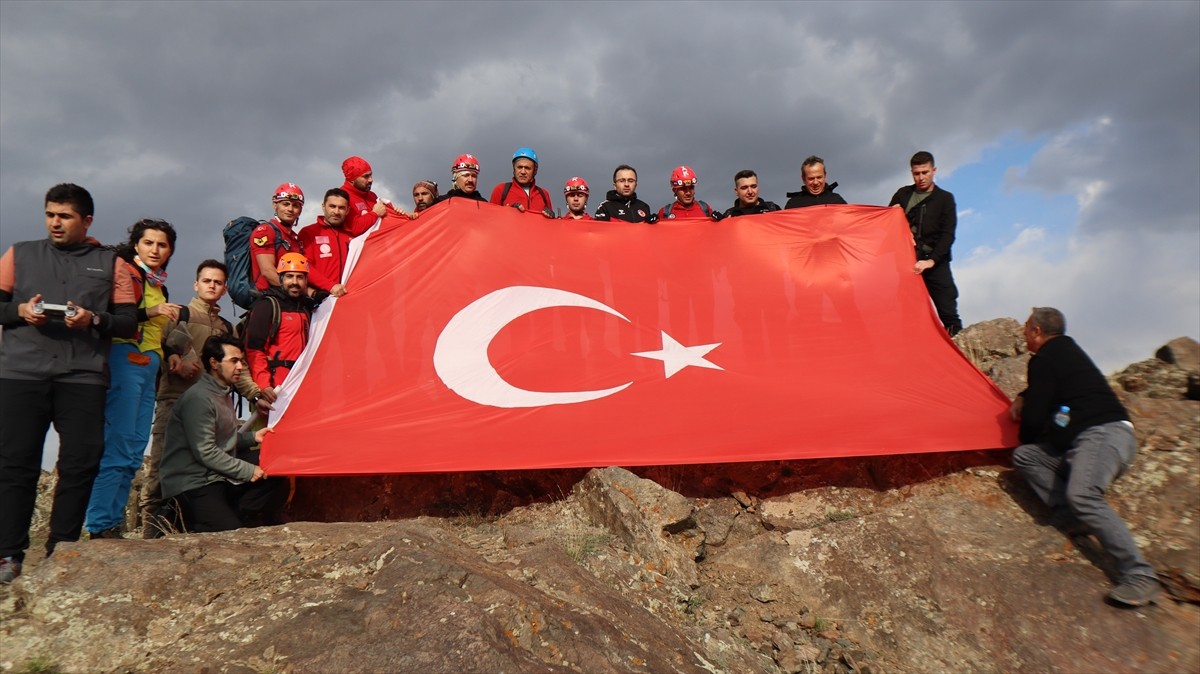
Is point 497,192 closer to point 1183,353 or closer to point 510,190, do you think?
point 510,190

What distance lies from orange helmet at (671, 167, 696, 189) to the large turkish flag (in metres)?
1.23

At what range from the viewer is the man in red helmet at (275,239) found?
6.34m

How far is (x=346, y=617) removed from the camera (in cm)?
337

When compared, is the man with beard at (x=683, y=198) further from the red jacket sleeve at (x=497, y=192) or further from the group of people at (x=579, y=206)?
the red jacket sleeve at (x=497, y=192)

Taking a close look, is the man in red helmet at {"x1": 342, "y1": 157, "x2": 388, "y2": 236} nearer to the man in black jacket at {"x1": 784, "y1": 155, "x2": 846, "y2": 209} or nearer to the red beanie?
the red beanie

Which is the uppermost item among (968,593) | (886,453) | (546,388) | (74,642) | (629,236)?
(629,236)

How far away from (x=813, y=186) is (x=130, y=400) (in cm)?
700

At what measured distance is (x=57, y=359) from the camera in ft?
14.3

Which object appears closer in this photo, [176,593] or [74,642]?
[74,642]

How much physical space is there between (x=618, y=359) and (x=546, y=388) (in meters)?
0.74

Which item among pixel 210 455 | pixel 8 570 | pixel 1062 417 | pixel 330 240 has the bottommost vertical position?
pixel 8 570

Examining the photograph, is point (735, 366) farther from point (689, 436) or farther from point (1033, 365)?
point (1033, 365)

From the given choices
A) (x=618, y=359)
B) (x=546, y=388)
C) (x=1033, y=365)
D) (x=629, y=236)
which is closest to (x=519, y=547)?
(x=546, y=388)

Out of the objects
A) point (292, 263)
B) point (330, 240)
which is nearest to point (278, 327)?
point (292, 263)
